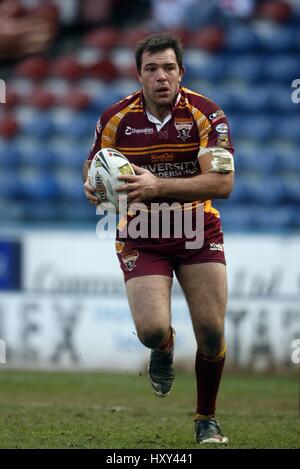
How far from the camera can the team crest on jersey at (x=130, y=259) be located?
6906 mm

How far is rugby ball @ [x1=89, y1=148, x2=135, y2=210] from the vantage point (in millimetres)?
6582

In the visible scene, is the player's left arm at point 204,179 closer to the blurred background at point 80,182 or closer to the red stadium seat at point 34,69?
the blurred background at point 80,182

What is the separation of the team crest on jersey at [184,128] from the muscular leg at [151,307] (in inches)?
38.1

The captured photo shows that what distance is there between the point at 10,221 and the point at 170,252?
689 centimetres

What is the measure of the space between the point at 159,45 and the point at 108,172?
957 millimetres

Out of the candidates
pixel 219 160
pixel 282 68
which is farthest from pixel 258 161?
pixel 219 160

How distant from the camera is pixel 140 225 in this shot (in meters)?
6.95

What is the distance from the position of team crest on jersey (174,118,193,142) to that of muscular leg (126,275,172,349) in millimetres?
968

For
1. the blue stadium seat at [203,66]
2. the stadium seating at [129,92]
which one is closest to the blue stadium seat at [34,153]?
the stadium seating at [129,92]

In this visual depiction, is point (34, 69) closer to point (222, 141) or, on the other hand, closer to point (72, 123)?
point (72, 123)

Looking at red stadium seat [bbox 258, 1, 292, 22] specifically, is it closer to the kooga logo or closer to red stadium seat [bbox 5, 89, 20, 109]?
red stadium seat [bbox 5, 89, 20, 109]
